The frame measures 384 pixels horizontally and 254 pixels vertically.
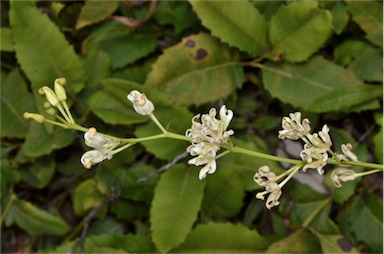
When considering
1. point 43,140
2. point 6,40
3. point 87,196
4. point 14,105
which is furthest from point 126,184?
point 6,40

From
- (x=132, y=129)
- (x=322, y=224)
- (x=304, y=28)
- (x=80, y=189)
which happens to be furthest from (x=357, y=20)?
(x=80, y=189)

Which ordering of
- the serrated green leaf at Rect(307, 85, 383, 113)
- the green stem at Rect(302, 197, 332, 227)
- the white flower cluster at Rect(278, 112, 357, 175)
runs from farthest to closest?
the green stem at Rect(302, 197, 332, 227) < the serrated green leaf at Rect(307, 85, 383, 113) < the white flower cluster at Rect(278, 112, 357, 175)

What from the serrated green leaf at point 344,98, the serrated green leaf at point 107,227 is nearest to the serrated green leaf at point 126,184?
the serrated green leaf at point 107,227

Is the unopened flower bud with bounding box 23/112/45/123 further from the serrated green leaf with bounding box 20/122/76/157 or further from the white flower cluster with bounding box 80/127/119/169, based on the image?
the serrated green leaf with bounding box 20/122/76/157

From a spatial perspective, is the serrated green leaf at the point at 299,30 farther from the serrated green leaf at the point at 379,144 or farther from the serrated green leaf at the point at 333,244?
the serrated green leaf at the point at 333,244

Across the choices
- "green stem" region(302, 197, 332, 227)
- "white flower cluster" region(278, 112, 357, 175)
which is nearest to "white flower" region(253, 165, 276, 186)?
"white flower cluster" region(278, 112, 357, 175)

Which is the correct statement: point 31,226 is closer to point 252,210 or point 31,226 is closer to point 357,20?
point 252,210
